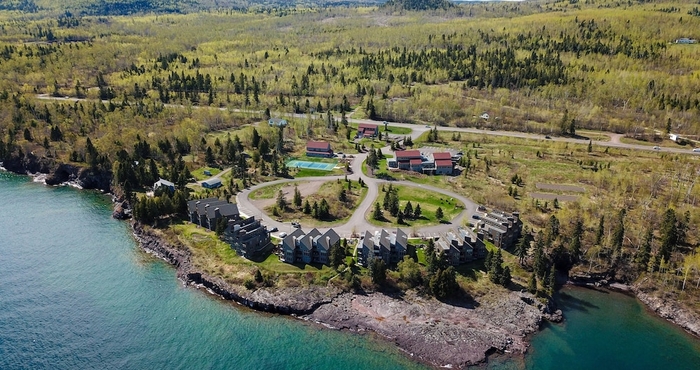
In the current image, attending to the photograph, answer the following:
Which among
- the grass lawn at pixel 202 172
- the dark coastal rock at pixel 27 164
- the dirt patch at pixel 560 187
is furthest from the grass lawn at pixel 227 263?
the dark coastal rock at pixel 27 164

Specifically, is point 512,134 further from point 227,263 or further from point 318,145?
point 227,263

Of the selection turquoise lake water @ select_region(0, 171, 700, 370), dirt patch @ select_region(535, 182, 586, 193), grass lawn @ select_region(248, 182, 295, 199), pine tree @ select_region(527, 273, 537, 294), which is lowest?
turquoise lake water @ select_region(0, 171, 700, 370)

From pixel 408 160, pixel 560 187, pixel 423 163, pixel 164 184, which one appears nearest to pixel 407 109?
pixel 408 160

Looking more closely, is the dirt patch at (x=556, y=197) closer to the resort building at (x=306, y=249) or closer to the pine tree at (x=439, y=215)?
the pine tree at (x=439, y=215)

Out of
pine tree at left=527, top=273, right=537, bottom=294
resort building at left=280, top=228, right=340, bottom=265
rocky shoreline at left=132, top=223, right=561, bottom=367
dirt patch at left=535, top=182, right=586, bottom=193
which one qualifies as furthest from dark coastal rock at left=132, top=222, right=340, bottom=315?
dirt patch at left=535, top=182, right=586, bottom=193

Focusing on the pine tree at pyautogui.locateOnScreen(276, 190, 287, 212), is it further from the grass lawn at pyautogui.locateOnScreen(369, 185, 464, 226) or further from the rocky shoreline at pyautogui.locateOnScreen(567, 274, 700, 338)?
the rocky shoreline at pyautogui.locateOnScreen(567, 274, 700, 338)

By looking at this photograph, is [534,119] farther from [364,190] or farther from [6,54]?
[6,54]
